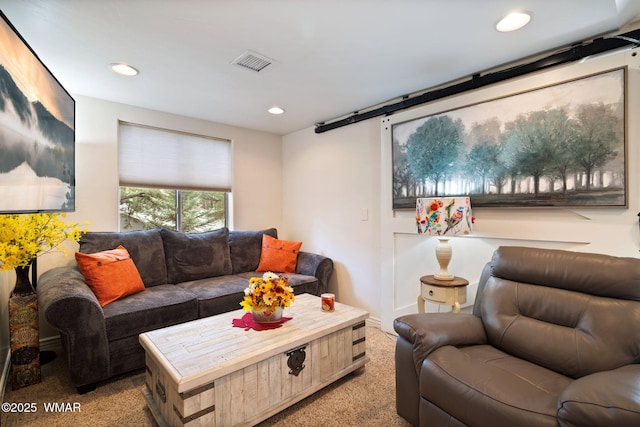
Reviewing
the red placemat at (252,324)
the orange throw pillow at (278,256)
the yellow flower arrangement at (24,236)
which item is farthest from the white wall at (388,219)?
the yellow flower arrangement at (24,236)

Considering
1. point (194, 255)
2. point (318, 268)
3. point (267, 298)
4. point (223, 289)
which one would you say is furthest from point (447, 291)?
point (194, 255)

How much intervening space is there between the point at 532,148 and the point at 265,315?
7.33ft

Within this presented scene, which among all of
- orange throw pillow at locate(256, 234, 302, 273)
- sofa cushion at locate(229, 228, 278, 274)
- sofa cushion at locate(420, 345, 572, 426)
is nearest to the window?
sofa cushion at locate(229, 228, 278, 274)

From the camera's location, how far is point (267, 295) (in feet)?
6.04

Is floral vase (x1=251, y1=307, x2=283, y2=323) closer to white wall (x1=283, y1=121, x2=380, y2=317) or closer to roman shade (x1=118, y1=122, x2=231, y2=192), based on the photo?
white wall (x1=283, y1=121, x2=380, y2=317)

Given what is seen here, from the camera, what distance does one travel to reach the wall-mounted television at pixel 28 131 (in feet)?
4.00

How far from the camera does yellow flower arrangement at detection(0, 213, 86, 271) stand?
1810 millimetres

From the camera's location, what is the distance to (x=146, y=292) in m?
2.54

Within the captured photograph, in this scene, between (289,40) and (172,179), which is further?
(172,179)

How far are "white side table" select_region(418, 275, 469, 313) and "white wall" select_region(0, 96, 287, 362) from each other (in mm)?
2549

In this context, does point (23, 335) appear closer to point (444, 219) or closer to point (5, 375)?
point (5, 375)

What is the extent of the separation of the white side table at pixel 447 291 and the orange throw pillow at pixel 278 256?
171 cm

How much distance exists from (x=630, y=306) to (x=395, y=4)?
195 centimetres

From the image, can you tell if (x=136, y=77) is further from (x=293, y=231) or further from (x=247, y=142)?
(x=293, y=231)
